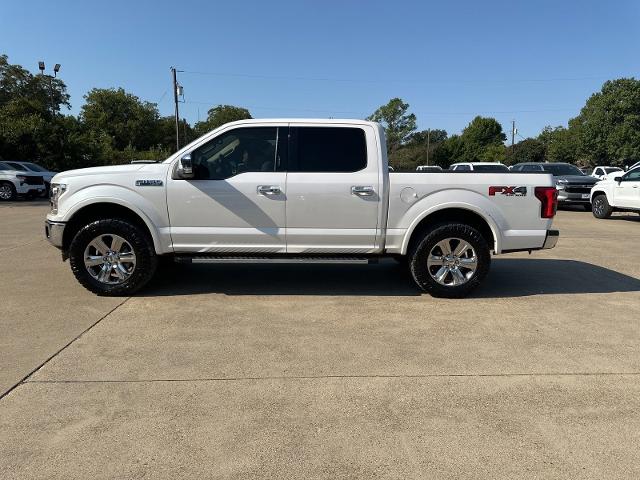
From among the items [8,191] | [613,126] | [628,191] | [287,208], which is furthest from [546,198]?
[613,126]

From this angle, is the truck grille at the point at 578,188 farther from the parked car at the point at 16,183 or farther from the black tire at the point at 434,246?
the parked car at the point at 16,183

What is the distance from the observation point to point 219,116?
90812 mm

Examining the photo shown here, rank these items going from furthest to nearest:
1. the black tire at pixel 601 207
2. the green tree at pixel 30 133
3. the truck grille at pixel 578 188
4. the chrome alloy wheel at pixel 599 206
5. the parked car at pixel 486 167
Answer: the green tree at pixel 30 133 < the truck grille at pixel 578 188 < the chrome alloy wheel at pixel 599 206 < the black tire at pixel 601 207 < the parked car at pixel 486 167

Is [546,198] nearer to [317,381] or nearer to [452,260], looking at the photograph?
[452,260]

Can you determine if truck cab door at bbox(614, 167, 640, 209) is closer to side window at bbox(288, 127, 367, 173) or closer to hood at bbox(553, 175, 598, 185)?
hood at bbox(553, 175, 598, 185)

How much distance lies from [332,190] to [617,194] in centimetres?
1238

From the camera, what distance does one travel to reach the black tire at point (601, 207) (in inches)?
584

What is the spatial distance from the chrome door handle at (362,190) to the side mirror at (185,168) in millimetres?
1771

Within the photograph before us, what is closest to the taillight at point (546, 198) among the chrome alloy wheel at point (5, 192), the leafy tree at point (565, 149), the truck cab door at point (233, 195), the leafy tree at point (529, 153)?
the truck cab door at point (233, 195)

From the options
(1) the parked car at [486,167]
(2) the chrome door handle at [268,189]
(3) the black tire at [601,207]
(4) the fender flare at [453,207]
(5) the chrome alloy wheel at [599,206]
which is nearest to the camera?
(2) the chrome door handle at [268,189]

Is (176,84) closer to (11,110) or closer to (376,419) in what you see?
(11,110)

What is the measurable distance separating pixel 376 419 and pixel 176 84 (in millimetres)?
40112

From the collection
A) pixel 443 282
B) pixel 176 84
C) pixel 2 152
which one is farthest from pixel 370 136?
pixel 176 84

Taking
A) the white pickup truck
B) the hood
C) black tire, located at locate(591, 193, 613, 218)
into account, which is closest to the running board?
the white pickup truck
